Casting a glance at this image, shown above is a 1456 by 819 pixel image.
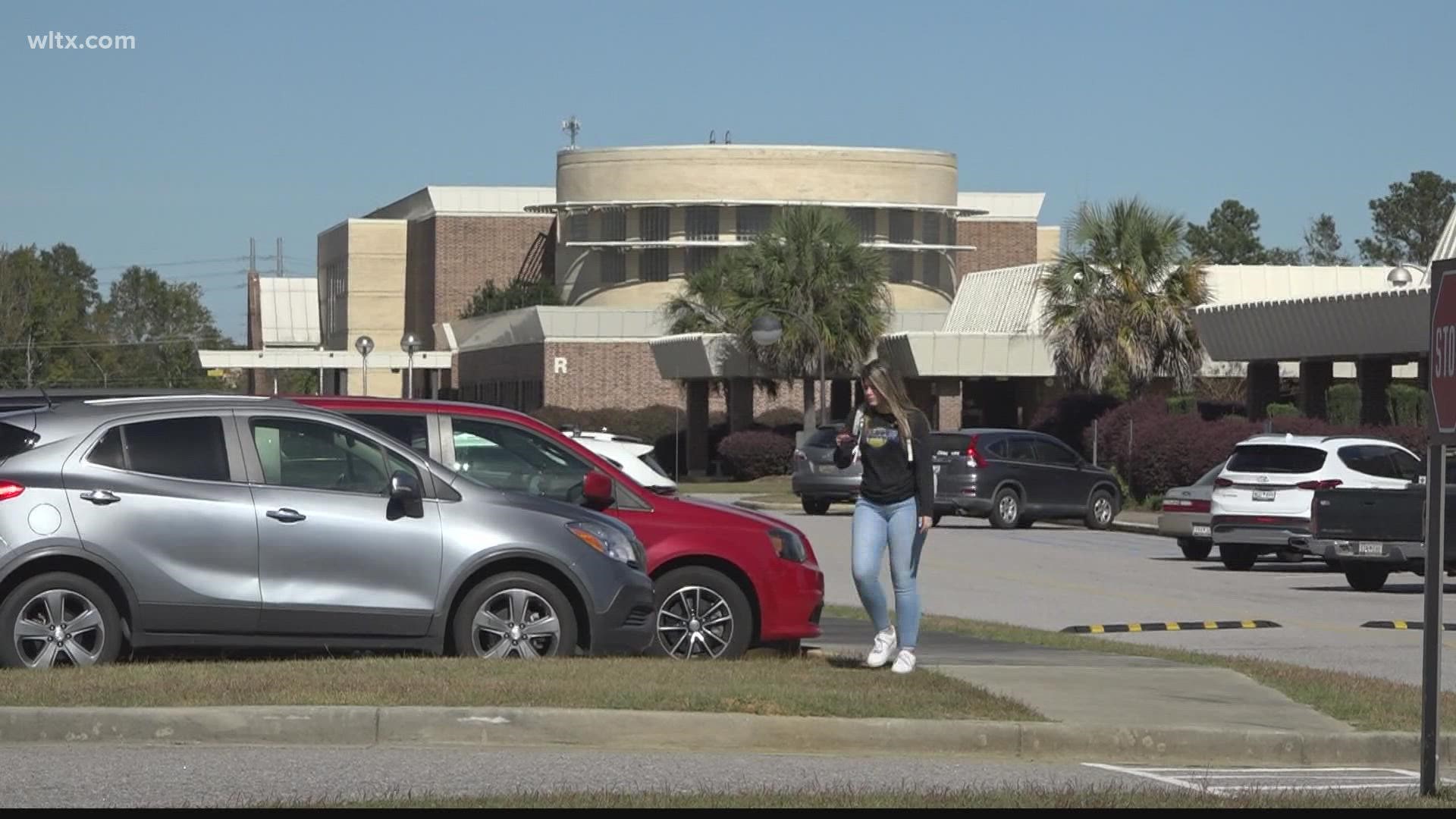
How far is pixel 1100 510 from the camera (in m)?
37.3

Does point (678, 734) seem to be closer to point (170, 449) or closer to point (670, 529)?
point (670, 529)

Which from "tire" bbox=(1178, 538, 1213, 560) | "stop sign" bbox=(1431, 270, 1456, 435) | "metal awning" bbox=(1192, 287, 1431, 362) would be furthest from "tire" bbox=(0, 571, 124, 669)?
"metal awning" bbox=(1192, 287, 1431, 362)

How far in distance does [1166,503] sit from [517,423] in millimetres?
16289

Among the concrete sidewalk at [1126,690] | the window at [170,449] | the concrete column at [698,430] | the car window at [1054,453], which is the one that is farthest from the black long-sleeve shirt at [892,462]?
the concrete column at [698,430]

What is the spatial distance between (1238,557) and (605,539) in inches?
645

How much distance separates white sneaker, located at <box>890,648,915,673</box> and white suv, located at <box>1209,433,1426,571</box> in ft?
46.9

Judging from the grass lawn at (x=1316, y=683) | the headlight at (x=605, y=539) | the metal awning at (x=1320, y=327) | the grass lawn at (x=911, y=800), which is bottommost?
the grass lawn at (x=1316, y=683)

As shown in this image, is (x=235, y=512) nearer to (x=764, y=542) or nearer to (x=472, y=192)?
(x=764, y=542)

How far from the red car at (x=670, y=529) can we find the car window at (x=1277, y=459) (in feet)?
44.5

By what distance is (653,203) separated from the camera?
84625 millimetres

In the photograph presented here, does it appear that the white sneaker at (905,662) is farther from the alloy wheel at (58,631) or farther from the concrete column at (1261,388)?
the concrete column at (1261,388)

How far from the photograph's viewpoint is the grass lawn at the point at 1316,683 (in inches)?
Answer: 453

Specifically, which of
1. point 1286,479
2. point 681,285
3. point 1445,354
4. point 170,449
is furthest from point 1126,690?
point 681,285
